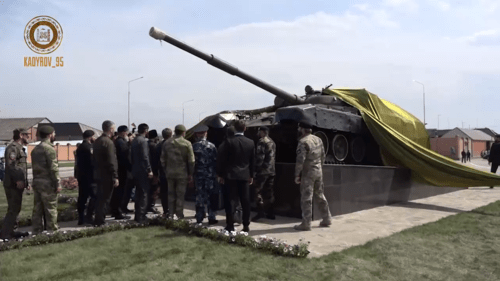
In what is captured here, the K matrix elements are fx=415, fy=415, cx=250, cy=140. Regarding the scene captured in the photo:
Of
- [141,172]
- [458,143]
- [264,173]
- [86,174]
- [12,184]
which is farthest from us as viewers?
[458,143]

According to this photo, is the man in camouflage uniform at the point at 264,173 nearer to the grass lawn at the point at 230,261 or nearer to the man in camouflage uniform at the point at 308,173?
the man in camouflage uniform at the point at 308,173

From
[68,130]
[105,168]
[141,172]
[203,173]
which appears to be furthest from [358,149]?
[68,130]

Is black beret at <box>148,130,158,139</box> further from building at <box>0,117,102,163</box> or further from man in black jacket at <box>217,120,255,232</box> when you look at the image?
building at <box>0,117,102,163</box>

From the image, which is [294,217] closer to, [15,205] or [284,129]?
[284,129]

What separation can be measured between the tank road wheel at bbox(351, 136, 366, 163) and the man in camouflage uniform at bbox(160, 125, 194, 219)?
4967 millimetres

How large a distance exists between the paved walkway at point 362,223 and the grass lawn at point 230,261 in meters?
0.50

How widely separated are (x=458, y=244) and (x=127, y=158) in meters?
6.26

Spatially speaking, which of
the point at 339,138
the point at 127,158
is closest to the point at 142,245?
the point at 127,158

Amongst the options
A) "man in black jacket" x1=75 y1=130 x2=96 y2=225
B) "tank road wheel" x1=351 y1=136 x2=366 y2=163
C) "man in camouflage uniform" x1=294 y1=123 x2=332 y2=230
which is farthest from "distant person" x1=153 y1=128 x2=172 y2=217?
"tank road wheel" x1=351 y1=136 x2=366 y2=163

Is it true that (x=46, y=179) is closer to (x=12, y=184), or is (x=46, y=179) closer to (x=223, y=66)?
(x=12, y=184)

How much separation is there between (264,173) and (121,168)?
2.97 meters

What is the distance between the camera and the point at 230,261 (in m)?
5.52

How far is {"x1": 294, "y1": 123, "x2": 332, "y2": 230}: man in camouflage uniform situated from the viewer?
24.6ft

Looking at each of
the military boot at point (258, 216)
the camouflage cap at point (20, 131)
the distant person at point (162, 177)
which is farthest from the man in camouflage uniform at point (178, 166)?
the camouflage cap at point (20, 131)
